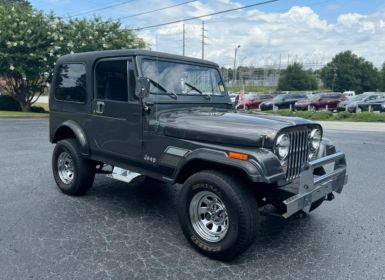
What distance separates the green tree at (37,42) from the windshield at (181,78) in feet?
56.4

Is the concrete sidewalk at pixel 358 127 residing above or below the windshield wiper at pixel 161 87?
below

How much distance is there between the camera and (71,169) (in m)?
5.40

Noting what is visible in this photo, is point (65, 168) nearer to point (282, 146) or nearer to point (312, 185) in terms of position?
point (282, 146)

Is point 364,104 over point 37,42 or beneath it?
beneath

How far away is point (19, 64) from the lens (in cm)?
1958

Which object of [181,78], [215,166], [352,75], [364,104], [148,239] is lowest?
[148,239]

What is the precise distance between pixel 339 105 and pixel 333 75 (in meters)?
52.6

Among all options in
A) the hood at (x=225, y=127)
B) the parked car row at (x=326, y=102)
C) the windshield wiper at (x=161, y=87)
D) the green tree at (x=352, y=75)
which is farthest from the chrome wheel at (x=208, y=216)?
the green tree at (x=352, y=75)

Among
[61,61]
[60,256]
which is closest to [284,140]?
[60,256]

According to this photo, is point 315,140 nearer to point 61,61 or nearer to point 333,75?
point 61,61

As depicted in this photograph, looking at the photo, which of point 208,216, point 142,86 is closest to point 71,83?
point 142,86

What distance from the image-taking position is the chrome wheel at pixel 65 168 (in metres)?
5.39

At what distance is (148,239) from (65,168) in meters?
2.26

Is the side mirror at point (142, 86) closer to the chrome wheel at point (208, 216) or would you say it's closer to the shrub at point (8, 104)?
the chrome wheel at point (208, 216)
